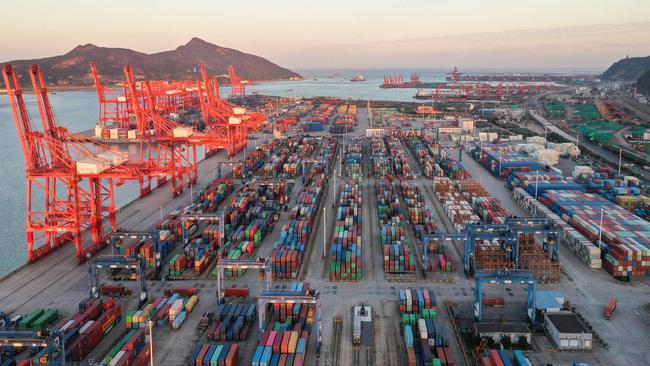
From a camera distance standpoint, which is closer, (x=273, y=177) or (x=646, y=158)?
(x=273, y=177)

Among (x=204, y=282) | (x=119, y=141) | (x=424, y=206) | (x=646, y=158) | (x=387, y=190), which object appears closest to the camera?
(x=204, y=282)

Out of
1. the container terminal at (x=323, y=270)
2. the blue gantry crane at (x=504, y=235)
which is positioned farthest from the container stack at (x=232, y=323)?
the blue gantry crane at (x=504, y=235)

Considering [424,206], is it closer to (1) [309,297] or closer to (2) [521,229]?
(2) [521,229]

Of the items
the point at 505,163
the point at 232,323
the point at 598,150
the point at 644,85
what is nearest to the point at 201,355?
the point at 232,323

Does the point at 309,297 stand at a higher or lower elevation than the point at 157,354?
higher

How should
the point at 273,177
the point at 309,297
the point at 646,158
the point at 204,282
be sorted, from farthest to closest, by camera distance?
1. the point at 646,158
2. the point at 273,177
3. the point at 204,282
4. the point at 309,297

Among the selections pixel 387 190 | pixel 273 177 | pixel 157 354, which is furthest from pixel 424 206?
pixel 157 354
